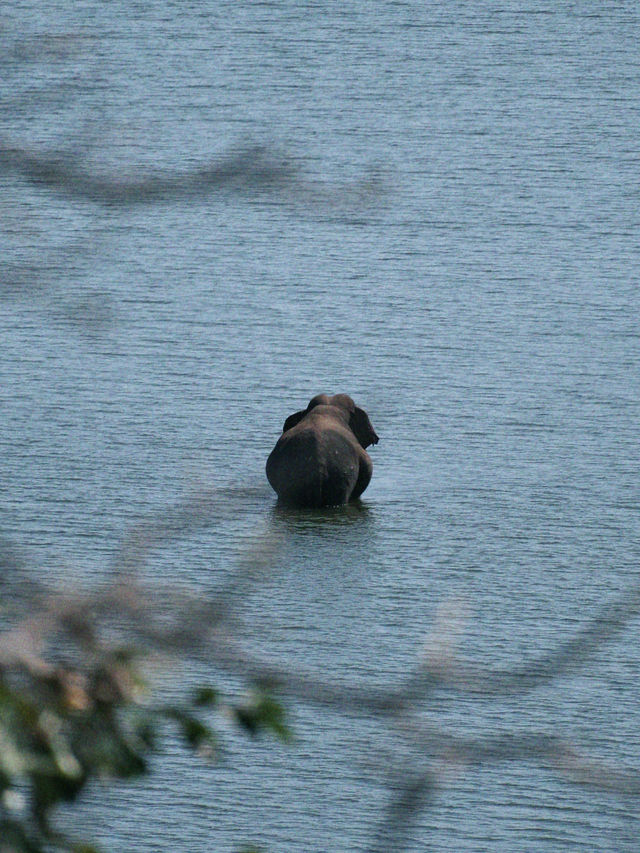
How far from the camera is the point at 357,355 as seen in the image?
1278 inches

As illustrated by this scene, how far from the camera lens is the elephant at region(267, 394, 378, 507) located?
23.3 metres

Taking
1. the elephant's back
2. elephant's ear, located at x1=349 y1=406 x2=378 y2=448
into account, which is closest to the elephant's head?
elephant's ear, located at x1=349 y1=406 x2=378 y2=448

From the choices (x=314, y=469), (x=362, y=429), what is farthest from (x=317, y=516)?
(x=362, y=429)

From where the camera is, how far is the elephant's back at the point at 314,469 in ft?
76.4

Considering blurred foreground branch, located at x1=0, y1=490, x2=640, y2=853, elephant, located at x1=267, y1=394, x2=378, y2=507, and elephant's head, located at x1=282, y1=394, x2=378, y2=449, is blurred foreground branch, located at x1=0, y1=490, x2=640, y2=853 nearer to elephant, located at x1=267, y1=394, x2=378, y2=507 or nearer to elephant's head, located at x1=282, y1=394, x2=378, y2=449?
elephant, located at x1=267, y1=394, x2=378, y2=507

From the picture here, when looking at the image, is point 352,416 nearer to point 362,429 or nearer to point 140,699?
point 362,429

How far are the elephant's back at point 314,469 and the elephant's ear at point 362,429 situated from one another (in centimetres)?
142

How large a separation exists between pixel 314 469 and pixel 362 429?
2.15 m

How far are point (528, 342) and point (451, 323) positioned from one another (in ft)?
6.54

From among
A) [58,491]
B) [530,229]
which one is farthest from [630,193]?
[58,491]

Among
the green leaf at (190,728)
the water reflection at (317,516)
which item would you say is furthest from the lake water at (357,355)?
the green leaf at (190,728)

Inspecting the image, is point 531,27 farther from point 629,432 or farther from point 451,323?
point 629,432

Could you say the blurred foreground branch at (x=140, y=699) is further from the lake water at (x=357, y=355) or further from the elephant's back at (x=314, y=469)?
the elephant's back at (x=314, y=469)

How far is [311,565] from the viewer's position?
833 inches
